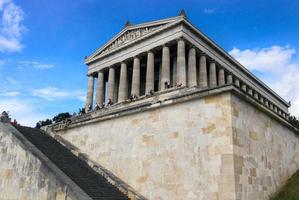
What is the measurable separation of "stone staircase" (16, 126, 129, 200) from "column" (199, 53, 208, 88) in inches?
867

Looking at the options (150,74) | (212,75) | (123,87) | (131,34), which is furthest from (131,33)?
(212,75)

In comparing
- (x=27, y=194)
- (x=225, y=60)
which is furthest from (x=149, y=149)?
(x=225, y=60)

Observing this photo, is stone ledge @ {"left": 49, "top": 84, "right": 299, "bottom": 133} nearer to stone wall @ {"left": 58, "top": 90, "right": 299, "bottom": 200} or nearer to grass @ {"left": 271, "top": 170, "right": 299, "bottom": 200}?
stone wall @ {"left": 58, "top": 90, "right": 299, "bottom": 200}

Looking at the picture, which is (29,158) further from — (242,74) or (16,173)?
(242,74)

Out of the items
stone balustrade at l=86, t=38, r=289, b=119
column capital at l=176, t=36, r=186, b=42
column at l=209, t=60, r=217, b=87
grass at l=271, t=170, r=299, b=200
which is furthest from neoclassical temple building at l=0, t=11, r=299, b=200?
column at l=209, t=60, r=217, b=87

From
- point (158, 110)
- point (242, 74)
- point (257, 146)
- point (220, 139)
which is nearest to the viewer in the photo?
point (220, 139)

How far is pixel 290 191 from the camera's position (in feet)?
42.5

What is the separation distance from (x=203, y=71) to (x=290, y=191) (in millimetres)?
25018

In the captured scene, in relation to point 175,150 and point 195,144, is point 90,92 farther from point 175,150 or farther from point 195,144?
point 195,144

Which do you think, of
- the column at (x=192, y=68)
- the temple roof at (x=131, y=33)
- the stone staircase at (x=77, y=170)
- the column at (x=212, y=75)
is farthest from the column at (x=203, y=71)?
the stone staircase at (x=77, y=170)

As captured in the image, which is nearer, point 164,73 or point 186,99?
point 186,99

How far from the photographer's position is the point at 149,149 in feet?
46.0

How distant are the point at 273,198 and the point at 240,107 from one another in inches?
156

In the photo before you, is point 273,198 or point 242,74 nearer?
point 273,198
